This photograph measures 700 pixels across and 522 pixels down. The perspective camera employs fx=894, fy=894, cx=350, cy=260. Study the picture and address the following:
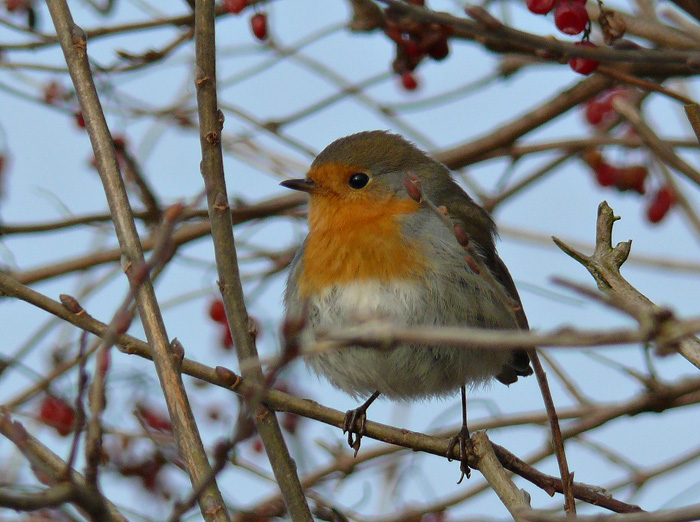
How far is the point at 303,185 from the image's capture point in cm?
390

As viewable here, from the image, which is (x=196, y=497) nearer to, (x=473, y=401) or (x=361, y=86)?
(x=473, y=401)

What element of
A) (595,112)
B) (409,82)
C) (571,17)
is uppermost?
(409,82)

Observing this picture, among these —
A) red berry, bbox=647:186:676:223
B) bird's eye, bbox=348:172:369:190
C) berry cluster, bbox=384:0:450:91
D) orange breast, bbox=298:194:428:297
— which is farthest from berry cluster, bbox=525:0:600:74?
red berry, bbox=647:186:676:223

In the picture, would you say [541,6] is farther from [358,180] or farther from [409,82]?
[409,82]

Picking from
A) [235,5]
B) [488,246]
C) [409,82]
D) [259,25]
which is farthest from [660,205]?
[235,5]

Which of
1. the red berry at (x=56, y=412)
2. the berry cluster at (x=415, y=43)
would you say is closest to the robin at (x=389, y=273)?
the berry cluster at (x=415, y=43)

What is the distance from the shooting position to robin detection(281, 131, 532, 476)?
3.45 meters

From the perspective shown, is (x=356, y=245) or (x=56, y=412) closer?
(x=356, y=245)

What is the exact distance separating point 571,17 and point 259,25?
1380 mm

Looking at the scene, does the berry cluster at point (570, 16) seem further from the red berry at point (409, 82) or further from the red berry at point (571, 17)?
the red berry at point (409, 82)

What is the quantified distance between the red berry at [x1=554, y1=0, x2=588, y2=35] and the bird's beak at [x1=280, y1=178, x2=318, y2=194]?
1.35 meters

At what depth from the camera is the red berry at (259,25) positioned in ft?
12.3

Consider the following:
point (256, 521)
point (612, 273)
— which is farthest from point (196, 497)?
point (256, 521)

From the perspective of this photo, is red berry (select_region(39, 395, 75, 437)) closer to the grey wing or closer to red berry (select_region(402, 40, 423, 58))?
the grey wing
